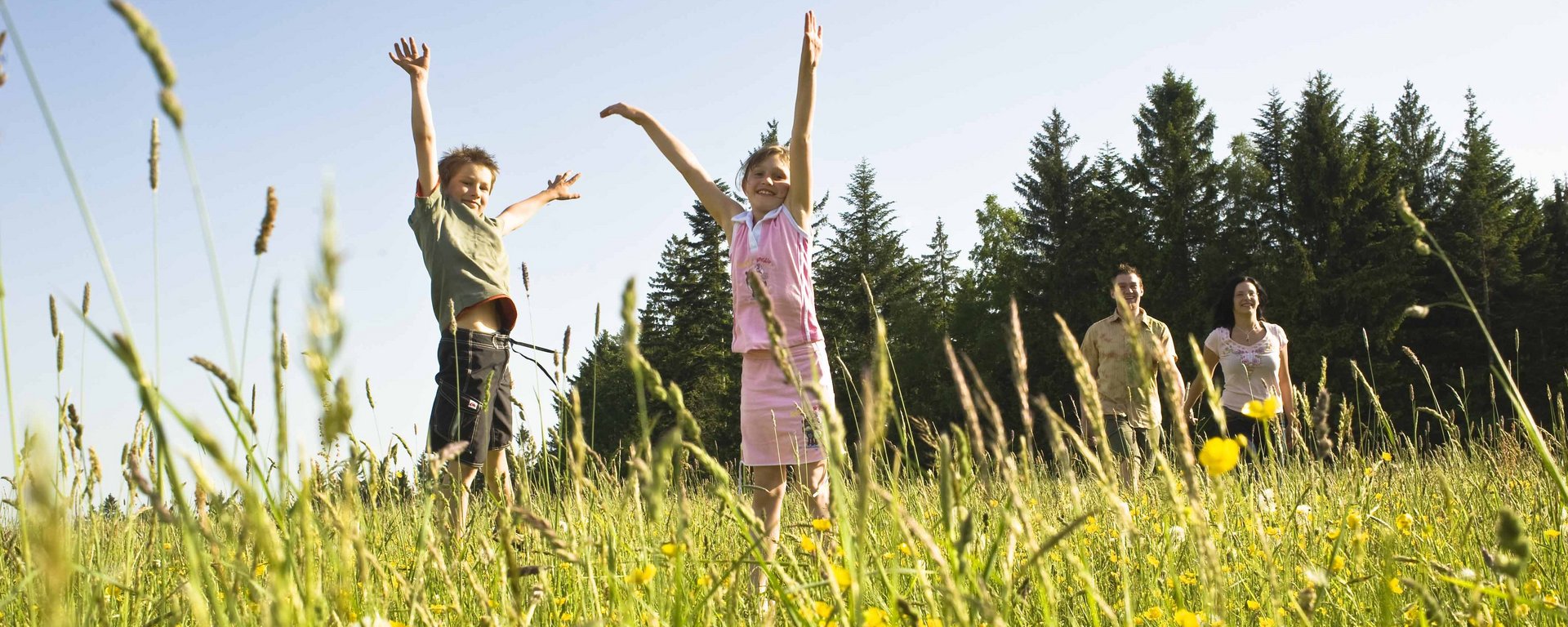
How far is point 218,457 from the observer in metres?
0.55

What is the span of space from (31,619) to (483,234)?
276 centimetres

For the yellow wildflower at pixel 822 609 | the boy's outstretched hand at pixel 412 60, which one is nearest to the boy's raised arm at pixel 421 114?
the boy's outstretched hand at pixel 412 60

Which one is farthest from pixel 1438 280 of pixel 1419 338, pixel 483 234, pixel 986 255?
pixel 483 234

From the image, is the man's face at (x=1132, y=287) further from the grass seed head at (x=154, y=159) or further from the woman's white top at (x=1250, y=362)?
the grass seed head at (x=154, y=159)

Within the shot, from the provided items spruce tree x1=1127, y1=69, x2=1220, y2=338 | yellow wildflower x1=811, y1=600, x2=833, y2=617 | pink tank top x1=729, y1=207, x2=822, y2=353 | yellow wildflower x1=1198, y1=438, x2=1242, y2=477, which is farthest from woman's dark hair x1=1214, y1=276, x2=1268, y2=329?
spruce tree x1=1127, y1=69, x2=1220, y2=338

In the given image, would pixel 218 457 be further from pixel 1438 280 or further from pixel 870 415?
pixel 1438 280

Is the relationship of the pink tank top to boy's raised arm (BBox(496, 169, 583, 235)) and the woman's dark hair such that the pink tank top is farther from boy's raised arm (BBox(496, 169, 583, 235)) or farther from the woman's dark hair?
the woman's dark hair

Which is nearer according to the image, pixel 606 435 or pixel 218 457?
pixel 218 457

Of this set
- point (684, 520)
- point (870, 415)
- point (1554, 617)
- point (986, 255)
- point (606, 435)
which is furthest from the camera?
point (986, 255)

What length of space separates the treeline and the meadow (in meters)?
21.5

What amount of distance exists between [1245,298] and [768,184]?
4.26 m

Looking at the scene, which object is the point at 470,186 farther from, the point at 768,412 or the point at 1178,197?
the point at 1178,197

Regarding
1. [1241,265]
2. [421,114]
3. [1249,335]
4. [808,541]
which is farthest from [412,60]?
[1241,265]

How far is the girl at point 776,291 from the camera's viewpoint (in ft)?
10.9
